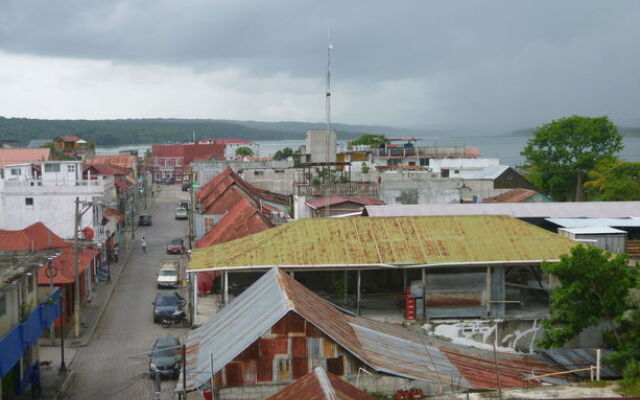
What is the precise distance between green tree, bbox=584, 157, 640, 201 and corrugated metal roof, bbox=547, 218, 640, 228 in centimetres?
2705

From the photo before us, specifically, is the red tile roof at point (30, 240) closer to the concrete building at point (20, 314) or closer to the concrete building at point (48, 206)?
the concrete building at point (48, 206)

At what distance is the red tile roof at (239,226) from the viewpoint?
30438 millimetres

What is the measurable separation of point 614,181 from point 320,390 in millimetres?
52124

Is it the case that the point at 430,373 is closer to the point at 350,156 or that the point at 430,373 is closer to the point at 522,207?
the point at 522,207

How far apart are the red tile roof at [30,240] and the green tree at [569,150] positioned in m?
49.5

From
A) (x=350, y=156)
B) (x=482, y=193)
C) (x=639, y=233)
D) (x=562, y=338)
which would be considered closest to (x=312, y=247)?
(x=562, y=338)

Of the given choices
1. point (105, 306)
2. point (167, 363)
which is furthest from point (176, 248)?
point (167, 363)

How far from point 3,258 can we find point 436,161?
61154 millimetres

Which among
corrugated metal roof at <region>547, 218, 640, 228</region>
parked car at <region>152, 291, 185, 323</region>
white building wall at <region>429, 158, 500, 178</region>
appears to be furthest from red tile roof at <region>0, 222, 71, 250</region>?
white building wall at <region>429, 158, 500, 178</region>

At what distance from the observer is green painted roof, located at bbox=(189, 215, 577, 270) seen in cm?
2241

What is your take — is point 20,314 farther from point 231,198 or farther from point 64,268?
point 231,198

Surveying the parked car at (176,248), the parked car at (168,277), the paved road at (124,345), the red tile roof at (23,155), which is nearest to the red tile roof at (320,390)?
the paved road at (124,345)

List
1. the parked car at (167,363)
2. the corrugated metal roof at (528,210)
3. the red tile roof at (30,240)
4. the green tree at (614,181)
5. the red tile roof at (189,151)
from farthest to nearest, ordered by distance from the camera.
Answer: the red tile roof at (189,151) < the green tree at (614,181) < the red tile roof at (30,240) < the corrugated metal roof at (528,210) < the parked car at (167,363)

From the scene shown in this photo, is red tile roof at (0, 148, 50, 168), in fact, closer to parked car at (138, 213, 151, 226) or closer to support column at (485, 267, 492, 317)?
parked car at (138, 213, 151, 226)
